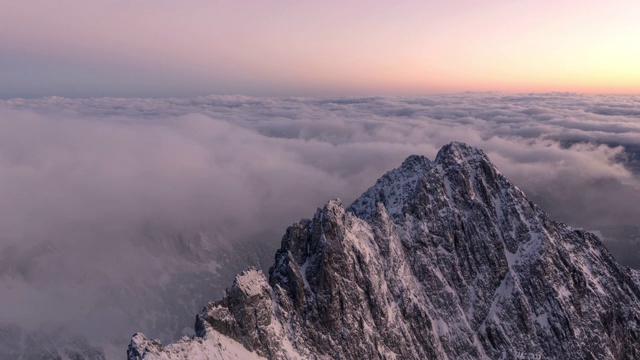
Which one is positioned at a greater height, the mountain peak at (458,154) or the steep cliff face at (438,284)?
the mountain peak at (458,154)

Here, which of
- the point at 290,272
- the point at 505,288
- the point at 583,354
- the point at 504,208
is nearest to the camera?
the point at 290,272

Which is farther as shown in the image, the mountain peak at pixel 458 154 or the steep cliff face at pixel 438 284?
the mountain peak at pixel 458 154

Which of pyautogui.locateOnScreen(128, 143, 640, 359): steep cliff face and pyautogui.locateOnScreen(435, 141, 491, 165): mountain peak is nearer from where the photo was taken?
pyautogui.locateOnScreen(128, 143, 640, 359): steep cliff face

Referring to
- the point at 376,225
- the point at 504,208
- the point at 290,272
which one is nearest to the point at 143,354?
the point at 290,272

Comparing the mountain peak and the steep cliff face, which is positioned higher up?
the mountain peak

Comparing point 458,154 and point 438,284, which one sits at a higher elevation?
point 458,154

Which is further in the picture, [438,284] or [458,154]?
[458,154]

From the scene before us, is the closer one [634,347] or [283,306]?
[283,306]

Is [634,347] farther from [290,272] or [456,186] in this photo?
[290,272]
